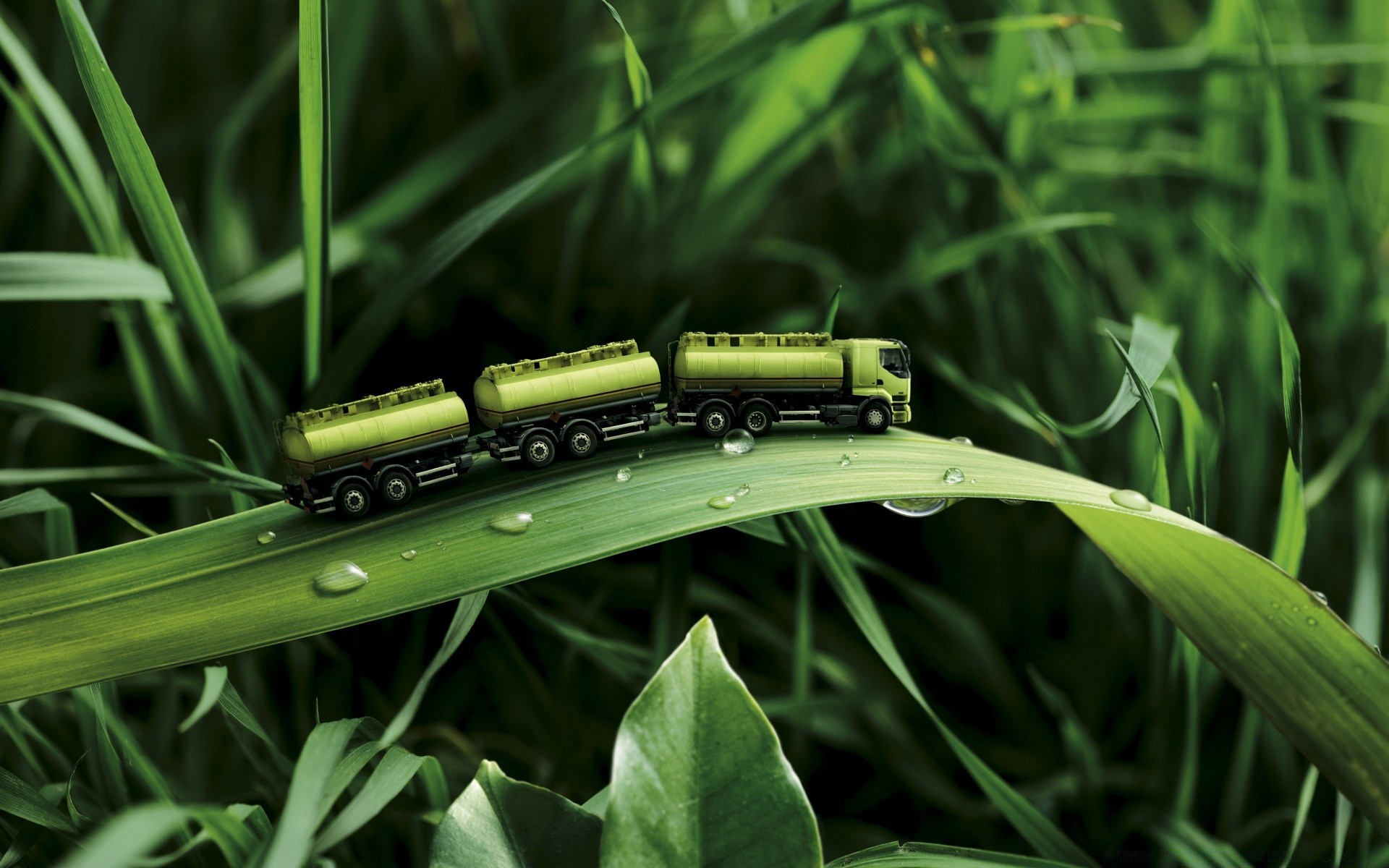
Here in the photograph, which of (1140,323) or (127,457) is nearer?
(1140,323)

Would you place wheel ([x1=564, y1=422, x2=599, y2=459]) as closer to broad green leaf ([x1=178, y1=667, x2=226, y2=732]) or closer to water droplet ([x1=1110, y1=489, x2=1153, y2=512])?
broad green leaf ([x1=178, y1=667, x2=226, y2=732])

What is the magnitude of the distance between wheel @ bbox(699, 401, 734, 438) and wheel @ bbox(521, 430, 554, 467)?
0.19m

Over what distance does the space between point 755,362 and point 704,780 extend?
598 mm

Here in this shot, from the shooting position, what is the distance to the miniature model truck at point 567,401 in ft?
3.30

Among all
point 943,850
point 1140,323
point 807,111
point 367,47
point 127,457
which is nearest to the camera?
point 943,850

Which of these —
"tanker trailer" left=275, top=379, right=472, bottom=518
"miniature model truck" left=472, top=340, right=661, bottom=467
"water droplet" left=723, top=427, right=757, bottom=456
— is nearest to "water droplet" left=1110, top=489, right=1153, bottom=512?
"water droplet" left=723, top=427, right=757, bottom=456

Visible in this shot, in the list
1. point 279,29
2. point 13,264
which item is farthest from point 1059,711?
point 279,29

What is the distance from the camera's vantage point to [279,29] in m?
1.72

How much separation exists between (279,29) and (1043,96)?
150 cm

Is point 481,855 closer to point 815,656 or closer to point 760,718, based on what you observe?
point 760,718

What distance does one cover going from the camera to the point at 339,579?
0.84 meters

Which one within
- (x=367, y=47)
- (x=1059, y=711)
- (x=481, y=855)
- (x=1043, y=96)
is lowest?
(x=1059, y=711)

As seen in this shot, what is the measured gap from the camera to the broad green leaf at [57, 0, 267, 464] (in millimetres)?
912

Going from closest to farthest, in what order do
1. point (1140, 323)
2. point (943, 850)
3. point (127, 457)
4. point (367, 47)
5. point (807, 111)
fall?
1. point (943, 850)
2. point (1140, 323)
3. point (127, 457)
4. point (807, 111)
5. point (367, 47)
